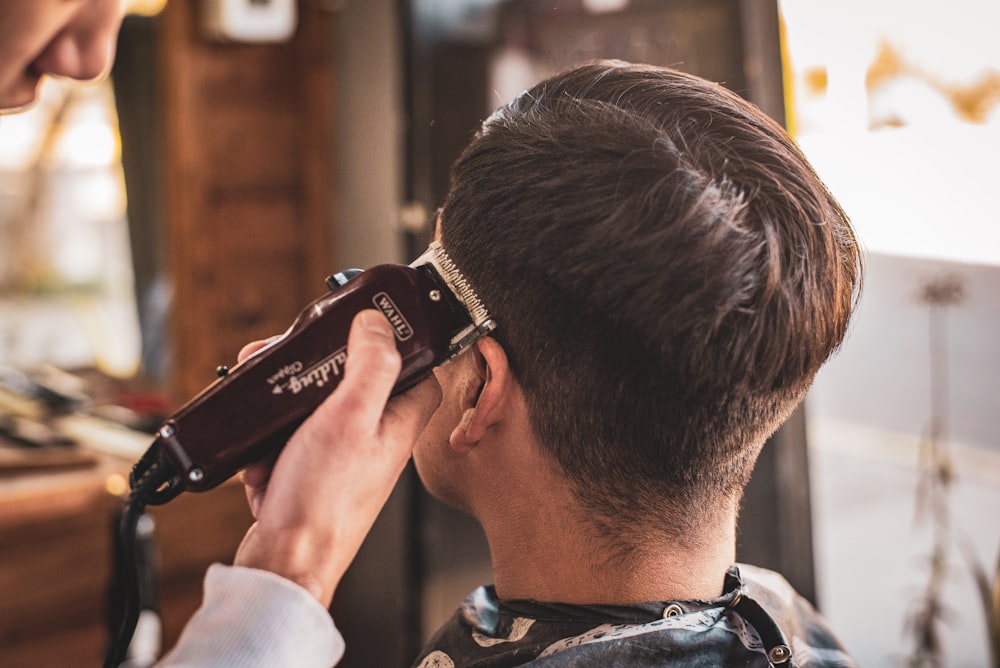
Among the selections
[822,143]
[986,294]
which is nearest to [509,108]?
[822,143]

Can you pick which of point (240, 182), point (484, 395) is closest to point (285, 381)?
point (484, 395)

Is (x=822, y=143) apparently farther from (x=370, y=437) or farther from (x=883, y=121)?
(x=370, y=437)

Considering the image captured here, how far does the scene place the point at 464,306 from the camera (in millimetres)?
937

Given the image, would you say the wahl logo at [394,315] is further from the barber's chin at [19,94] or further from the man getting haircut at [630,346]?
the barber's chin at [19,94]

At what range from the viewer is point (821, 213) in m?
0.93

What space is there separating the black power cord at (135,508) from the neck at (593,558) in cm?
34

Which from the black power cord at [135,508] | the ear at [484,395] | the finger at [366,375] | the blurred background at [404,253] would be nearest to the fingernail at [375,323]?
the finger at [366,375]

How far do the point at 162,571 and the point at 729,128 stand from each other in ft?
7.11

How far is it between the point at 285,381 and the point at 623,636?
1.30 feet

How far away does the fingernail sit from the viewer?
2.89 ft

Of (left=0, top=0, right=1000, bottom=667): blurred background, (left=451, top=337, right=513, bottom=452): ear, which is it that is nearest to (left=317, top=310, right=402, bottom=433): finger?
(left=451, top=337, right=513, bottom=452): ear

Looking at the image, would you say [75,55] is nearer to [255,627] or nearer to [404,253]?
[255,627]

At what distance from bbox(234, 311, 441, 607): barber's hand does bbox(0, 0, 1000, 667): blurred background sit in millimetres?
1085

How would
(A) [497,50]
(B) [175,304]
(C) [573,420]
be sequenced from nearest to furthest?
(C) [573,420], (A) [497,50], (B) [175,304]
